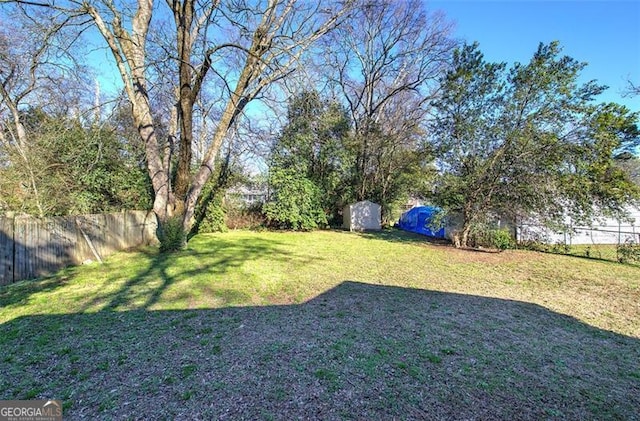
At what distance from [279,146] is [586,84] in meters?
11.3

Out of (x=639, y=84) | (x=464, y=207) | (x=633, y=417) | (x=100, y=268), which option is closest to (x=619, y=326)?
(x=633, y=417)

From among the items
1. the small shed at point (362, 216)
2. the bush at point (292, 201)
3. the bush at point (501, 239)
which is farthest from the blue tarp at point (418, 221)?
the bush at point (292, 201)

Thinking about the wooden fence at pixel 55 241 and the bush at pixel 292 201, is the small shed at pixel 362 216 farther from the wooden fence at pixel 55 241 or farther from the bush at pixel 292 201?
the wooden fence at pixel 55 241

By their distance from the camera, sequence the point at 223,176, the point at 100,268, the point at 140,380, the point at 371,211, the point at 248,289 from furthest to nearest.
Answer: the point at 371,211 < the point at 223,176 < the point at 100,268 < the point at 248,289 < the point at 140,380

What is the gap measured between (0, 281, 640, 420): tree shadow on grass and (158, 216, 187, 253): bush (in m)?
4.38

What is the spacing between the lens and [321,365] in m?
2.53

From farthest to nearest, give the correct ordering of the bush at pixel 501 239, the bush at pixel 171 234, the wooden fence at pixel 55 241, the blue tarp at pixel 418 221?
the blue tarp at pixel 418 221 → the bush at pixel 501 239 → the bush at pixel 171 234 → the wooden fence at pixel 55 241

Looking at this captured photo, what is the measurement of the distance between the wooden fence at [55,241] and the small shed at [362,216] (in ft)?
32.2

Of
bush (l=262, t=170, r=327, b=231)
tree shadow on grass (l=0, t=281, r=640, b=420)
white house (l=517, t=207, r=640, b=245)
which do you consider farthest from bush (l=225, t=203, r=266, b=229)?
white house (l=517, t=207, r=640, b=245)

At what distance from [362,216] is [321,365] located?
1301 centimetres

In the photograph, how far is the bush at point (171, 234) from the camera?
7797 mm

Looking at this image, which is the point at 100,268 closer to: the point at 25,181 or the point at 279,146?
the point at 25,181

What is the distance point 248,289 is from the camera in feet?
15.9

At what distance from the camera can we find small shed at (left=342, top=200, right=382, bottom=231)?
15102 millimetres
